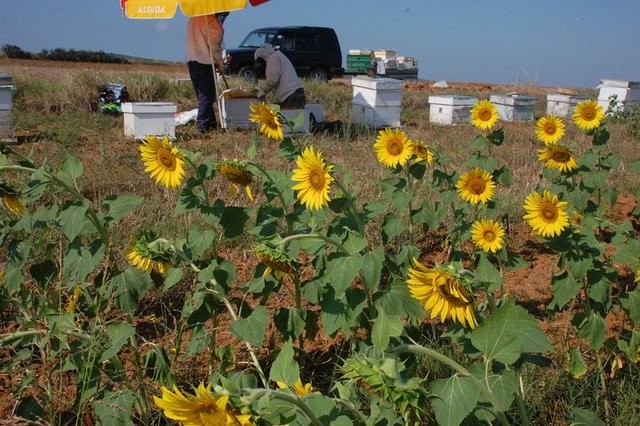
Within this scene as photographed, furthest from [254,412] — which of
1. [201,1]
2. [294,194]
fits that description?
[201,1]

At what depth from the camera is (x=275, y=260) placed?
1.60 meters

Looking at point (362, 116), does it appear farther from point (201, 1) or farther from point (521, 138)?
point (201, 1)

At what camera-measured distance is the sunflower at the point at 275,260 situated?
1508mm

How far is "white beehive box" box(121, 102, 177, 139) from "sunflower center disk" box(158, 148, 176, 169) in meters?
4.89

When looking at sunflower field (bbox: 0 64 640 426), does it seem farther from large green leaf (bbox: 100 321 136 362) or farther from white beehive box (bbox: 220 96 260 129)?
white beehive box (bbox: 220 96 260 129)

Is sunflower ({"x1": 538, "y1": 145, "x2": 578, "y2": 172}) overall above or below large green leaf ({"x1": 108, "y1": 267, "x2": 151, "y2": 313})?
above

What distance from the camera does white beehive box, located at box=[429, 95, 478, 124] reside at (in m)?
9.35

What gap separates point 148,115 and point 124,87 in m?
2.36

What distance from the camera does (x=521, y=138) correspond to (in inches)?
307

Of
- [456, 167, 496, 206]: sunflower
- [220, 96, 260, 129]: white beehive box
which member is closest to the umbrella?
[220, 96, 260, 129]: white beehive box

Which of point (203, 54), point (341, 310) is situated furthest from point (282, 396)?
point (203, 54)

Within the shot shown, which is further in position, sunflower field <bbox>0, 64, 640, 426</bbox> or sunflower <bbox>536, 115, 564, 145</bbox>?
sunflower <bbox>536, 115, 564, 145</bbox>

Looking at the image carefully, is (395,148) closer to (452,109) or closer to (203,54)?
(203,54)

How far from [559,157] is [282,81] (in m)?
5.52
